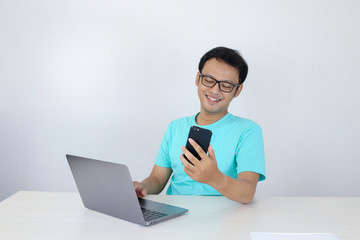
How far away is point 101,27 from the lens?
2.66m

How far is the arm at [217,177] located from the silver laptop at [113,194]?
144 mm

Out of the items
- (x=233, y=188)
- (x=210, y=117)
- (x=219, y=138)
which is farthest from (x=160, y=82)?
(x=233, y=188)

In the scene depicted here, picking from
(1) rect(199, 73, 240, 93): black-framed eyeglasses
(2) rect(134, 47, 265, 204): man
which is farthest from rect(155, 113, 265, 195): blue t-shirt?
(1) rect(199, 73, 240, 93): black-framed eyeglasses

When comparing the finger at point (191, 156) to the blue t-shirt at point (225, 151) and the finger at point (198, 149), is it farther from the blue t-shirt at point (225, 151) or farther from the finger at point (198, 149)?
the blue t-shirt at point (225, 151)

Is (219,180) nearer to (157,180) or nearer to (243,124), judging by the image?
(243,124)

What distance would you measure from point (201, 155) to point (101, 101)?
165cm

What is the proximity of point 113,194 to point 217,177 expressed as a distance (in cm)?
36

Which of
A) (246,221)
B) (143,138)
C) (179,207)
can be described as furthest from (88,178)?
(143,138)

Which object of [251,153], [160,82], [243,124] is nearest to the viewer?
[251,153]

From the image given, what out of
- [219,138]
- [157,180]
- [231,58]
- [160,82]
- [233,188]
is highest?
[231,58]

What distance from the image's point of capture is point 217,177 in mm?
1276

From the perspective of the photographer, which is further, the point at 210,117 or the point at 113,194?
the point at 210,117

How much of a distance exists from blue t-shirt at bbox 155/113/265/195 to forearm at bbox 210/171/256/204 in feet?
0.51

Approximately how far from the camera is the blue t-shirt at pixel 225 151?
5.22ft
